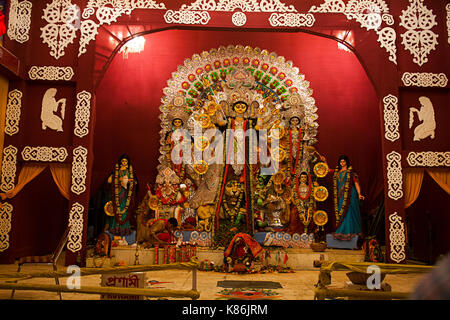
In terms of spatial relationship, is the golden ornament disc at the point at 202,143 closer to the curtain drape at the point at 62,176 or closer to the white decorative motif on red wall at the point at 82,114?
the white decorative motif on red wall at the point at 82,114

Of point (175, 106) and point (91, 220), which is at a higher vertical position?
point (175, 106)

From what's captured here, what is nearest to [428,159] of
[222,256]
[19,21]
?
[222,256]

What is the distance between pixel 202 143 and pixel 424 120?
4663mm

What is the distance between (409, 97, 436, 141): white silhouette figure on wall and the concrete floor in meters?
2.66

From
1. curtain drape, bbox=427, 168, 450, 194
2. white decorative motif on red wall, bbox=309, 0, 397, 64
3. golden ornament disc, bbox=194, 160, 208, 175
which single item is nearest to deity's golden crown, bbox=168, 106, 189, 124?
golden ornament disc, bbox=194, 160, 208, 175

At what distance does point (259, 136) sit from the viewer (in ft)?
27.7

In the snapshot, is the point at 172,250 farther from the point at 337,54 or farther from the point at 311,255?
the point at 337,54

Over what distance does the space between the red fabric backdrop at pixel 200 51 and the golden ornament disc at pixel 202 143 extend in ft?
4.14

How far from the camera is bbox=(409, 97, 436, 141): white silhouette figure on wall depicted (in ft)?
23.3

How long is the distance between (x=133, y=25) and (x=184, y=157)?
3160 mm

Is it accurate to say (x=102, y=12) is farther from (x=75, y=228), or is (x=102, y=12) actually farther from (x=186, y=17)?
(x=75, y=228)

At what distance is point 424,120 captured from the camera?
23.6ft
